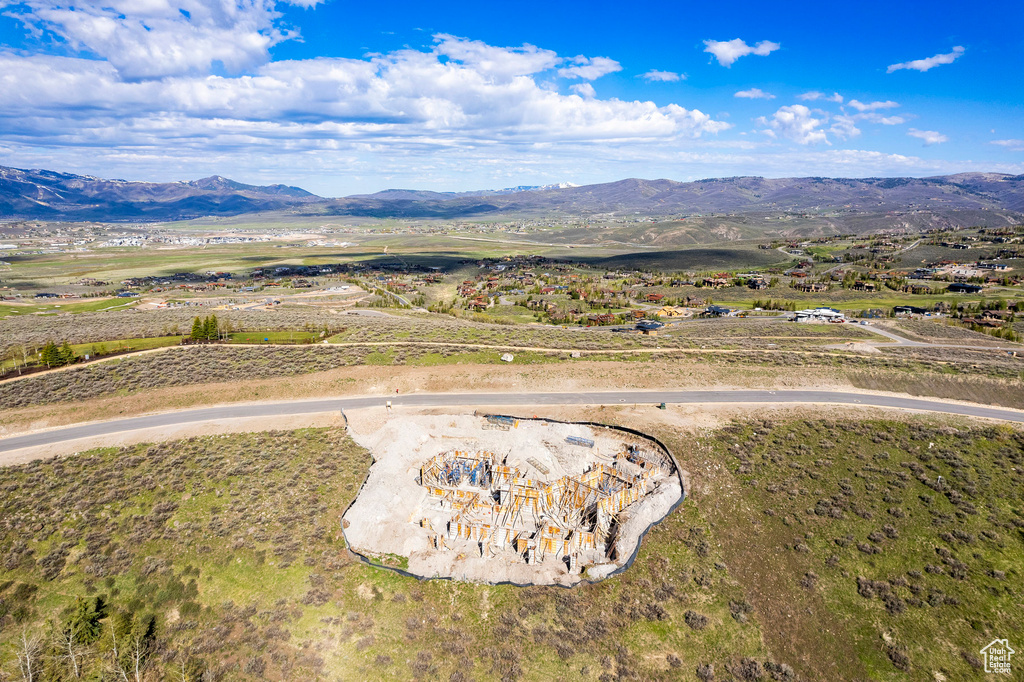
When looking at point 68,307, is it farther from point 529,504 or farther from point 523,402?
point 529,504

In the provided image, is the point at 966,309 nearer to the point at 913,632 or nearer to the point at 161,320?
the point at 913,632

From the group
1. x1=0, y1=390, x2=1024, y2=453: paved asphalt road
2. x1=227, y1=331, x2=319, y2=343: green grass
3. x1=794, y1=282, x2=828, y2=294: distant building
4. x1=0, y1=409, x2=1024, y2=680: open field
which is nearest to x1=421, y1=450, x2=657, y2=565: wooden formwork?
x1=0, y1=409, x2=1024, y2=680: open field

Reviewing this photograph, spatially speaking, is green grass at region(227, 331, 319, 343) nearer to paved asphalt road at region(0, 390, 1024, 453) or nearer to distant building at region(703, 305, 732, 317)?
paved asphalt road at region(0, 390, 1024, 453)

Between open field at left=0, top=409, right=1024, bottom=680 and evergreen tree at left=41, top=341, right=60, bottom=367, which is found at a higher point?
evergreen tree at left=41, top=341, right=60, bottom=367

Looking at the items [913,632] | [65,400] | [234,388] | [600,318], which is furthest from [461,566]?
[600,318]

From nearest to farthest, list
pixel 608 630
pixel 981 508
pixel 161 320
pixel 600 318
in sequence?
pixel 608 630, pixel 981 508, pixel 161 320, pixel 600 318

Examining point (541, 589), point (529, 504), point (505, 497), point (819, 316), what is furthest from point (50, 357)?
point (819, 316)
